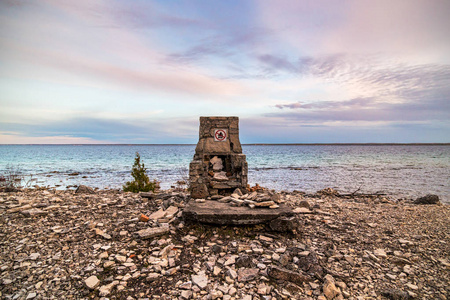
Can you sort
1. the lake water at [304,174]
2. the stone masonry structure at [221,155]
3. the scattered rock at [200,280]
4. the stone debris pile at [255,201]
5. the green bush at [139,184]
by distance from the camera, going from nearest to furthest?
the scattered rock at [200,280], the stone debris pile at [255,201], the stone masonry structure at [221,155], the green bush at [139,184], the lake water at [304,174]

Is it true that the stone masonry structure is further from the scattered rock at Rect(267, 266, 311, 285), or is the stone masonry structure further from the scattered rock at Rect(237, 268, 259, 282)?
the scattered rock at Rect(267, 266, 311, 285)

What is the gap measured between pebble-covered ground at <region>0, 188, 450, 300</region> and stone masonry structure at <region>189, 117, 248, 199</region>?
1.90 metres

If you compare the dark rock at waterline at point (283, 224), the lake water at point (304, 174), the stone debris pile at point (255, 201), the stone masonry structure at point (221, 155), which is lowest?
the lake water at point (304, 174)

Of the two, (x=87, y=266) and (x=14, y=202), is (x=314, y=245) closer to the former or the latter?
(x=87, y=266)

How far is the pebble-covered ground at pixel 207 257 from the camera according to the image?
12.6 feet

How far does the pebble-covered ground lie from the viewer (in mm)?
3838

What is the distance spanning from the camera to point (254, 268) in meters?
4.36

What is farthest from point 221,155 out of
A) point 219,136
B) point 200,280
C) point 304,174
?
point 304,174

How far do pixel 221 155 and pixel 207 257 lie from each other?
5018mm

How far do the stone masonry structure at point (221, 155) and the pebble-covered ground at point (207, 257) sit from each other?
190 cm

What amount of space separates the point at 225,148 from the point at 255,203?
3.23 m

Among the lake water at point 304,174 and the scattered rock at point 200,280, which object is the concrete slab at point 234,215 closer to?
the scattered rock at point 200,280

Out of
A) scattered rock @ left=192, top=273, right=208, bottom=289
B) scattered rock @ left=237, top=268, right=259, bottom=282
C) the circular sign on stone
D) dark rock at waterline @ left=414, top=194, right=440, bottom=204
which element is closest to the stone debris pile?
scattered rock @ left=237, top=268, right=259, bottom=282

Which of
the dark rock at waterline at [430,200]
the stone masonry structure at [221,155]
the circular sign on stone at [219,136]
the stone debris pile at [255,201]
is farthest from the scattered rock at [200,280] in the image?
the dark rock at waterline at [430,200]
